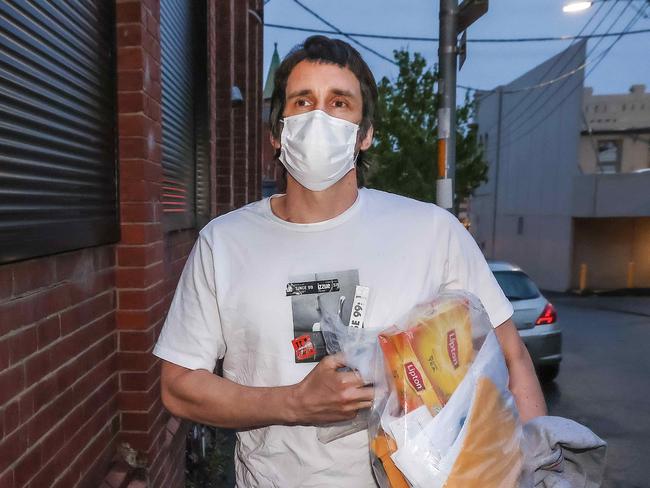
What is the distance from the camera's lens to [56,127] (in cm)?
210

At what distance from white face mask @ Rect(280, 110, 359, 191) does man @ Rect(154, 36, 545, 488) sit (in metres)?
0.06

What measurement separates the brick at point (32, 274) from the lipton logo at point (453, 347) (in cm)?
134

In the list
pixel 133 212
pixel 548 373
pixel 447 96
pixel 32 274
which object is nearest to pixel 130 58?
pixel 133 212

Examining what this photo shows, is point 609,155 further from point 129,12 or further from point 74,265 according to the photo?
point 74,265

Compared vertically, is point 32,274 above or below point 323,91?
below

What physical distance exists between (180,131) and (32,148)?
249 cm

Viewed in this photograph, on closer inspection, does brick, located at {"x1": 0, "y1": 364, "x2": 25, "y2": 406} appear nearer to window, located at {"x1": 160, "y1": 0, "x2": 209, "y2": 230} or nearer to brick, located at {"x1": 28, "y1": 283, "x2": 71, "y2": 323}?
brick, located at {"x1": 28, "y1": 283, "x2": 71, "y2": 323}

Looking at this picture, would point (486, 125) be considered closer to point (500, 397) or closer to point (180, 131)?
point (180, 131)

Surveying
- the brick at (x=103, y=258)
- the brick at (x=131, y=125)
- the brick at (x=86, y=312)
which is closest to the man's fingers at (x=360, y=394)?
the brick at (x=86, y=312)

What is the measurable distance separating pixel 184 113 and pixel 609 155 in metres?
19.3

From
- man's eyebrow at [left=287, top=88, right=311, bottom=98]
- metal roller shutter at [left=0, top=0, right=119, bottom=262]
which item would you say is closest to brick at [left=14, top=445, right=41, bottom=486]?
metal roller shutter at [left=0, top=0, right=119, bottom=262]

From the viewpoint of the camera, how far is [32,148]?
190 cm

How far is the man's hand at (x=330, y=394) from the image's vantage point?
1.27 meters

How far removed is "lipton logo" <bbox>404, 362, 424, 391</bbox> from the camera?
1277 mm
